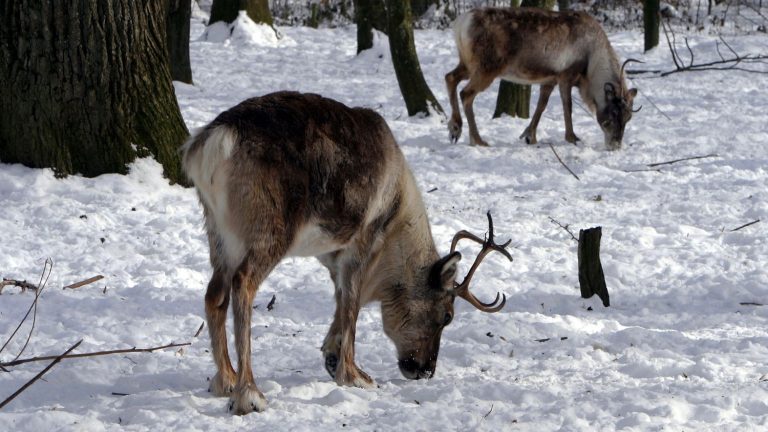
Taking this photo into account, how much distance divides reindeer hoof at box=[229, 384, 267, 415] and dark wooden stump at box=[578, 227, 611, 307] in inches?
121

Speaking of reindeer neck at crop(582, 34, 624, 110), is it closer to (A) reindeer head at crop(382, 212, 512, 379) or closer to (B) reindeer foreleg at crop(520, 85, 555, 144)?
(B) reindeer foreleg at crop(520, 85, 555, 144)

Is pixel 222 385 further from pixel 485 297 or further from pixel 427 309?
pixel 485 297

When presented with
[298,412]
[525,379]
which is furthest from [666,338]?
[298,412]

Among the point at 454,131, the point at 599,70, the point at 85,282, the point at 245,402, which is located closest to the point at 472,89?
the point at 454,131

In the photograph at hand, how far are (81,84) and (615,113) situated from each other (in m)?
6.72

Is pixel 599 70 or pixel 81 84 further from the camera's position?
pixel 599 70

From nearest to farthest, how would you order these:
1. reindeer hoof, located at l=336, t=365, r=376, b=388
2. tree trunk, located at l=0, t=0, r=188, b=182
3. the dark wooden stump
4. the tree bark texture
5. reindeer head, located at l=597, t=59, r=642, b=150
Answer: reindeer hoof, located at l=336, t=365, r=376, b=388
the dark wooden stump
tree trunk, located at l=0, t=0, r=188, b=182
reindeer head, located at l=597, t=59, r=642, b=150
the tree bark texture

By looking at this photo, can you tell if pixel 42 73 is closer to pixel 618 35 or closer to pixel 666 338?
pixel 666 338

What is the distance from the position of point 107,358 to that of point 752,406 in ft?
10.6

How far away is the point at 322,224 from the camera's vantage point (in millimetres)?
4848

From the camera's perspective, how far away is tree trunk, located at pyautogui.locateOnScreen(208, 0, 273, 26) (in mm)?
17734

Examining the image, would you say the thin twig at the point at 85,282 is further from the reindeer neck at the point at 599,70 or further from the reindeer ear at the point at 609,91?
the reindeer neck at the point at 599,70

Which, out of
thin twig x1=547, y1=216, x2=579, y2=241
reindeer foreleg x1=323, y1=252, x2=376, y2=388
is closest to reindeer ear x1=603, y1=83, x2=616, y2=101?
thin twig x1=547, y1=216, x2=579, y2=241

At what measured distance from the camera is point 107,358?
507 centimetres
